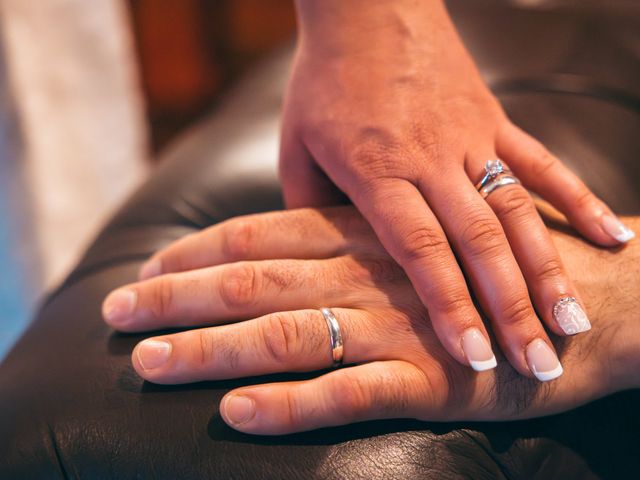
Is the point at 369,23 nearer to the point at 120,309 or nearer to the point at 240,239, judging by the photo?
the point at 240,239

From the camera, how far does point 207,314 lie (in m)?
0.65

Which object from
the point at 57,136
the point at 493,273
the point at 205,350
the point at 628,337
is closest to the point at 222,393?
the point at 205,350

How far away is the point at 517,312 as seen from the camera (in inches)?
23.1

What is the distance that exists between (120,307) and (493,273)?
369mm

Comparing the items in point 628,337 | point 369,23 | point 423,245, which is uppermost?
point 369,23

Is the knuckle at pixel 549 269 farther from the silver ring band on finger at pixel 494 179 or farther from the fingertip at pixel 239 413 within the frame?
the fingertip at pixel 239 413

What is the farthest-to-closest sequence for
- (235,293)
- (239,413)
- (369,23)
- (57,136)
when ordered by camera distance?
(57,136) < (369,23) < (235,293) < (239,413)

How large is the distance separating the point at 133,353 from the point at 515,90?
2.24ft

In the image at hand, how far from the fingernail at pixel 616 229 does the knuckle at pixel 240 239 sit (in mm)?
375

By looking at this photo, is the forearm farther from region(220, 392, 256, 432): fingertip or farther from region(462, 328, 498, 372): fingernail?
region(220, 392, 256, 432): fingertip

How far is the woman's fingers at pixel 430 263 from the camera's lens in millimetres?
581

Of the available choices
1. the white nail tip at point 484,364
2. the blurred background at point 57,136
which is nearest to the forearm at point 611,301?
the white nail tip at point 484,364

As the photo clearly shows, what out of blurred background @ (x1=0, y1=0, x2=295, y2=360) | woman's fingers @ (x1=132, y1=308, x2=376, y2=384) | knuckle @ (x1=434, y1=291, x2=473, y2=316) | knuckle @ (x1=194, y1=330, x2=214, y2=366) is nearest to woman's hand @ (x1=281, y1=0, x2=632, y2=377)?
knuckle @ (x1=434, y1=291, x2=473, y2=316)

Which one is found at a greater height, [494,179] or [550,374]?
[494,179]
